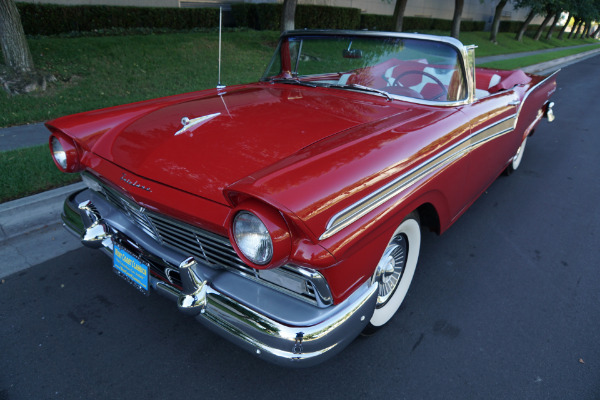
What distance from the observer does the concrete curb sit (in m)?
3.03

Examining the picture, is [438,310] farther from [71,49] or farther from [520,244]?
[71,49]

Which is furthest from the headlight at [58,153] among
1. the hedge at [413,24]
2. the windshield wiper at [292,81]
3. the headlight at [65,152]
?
the hedge at [413,24]

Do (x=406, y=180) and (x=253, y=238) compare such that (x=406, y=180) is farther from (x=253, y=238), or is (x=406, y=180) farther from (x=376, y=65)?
(x=376, y=65)

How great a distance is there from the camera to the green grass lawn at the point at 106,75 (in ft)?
12.4

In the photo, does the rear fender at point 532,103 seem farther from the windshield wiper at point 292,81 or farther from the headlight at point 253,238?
the headlight at point 253,238

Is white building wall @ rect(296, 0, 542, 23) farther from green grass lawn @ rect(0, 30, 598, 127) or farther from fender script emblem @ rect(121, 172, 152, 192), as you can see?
fender script emblem @ rect(121, 172, 152, 192)

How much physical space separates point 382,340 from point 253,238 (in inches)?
45.4

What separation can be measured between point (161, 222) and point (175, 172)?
0.24m

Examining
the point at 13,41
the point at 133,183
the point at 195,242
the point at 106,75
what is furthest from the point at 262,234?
the point at 106,75

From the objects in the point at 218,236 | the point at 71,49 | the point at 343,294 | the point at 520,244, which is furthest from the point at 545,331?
the point at 71,49

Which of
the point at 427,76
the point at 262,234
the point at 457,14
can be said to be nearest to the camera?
the point at 262,234

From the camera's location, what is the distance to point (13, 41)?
6020 mm

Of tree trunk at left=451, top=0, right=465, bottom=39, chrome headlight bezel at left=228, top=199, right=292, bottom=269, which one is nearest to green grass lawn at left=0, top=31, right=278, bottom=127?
chrome headlight bezel at left=228, top=199, right=292, bottom=269

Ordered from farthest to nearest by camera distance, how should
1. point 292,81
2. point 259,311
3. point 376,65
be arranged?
point 292,81
point 376,65
point 259,311
